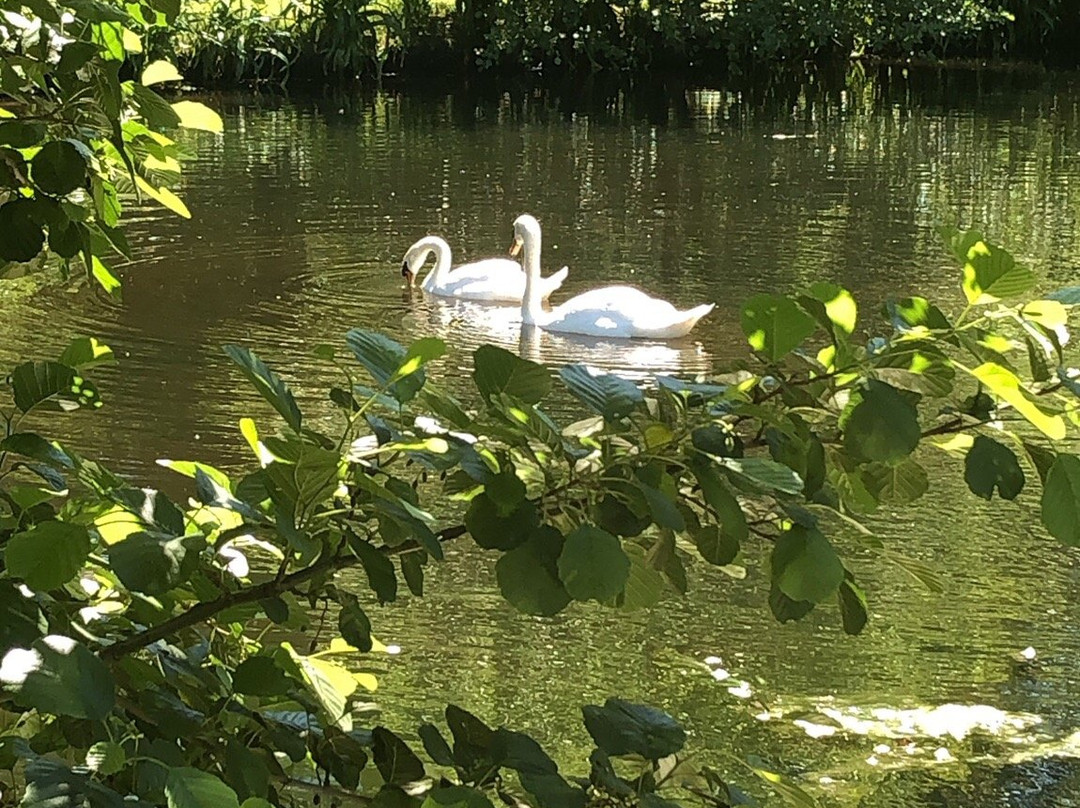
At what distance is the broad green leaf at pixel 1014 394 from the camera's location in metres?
1.09

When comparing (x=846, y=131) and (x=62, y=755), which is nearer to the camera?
(x=62, y=755)

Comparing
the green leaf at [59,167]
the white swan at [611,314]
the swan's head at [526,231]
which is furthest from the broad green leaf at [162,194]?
the swan's head at [526,231]

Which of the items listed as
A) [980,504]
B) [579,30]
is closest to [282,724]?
[980,504]

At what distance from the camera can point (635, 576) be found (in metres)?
1.29

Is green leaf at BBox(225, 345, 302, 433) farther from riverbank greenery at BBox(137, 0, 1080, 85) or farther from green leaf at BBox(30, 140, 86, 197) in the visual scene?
riverbank greenery at BBox(137, 0, 1080, 85)

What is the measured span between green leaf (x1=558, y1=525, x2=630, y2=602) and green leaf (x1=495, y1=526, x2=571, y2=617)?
1.3 inches

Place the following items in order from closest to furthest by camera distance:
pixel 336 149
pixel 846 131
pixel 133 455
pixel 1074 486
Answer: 1. pixel 1074 486
2. pixel 133 455
3. pixel 336 149
4. pixel 846 131

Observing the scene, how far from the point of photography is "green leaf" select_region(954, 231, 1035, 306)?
3.84ft

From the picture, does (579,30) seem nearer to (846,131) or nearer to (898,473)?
(846,131)

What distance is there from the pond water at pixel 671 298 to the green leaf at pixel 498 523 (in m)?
0.56

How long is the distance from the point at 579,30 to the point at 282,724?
71.6ft

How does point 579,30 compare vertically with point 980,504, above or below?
above

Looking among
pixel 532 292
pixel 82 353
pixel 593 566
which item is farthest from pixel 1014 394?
pixel 532 292

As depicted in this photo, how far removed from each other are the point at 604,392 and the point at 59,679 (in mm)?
411
